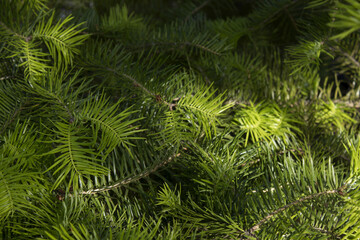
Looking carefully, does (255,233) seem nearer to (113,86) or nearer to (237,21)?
(113,86)

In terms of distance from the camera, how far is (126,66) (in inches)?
14.4

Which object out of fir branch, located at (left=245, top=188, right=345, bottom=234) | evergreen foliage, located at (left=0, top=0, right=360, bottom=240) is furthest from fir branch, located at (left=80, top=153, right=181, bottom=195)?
fir branch, located at (left=245, top=188, right=345, bottom=234)

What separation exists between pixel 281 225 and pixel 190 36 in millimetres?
249

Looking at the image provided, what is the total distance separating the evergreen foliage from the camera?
27 cm

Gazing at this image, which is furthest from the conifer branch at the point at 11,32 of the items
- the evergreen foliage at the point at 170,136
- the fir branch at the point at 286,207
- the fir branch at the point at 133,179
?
the fir branch at the point at 286,207

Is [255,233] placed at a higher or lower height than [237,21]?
lower

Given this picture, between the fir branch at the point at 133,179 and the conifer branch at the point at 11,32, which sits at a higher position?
the conifer branch at the point at 11,32

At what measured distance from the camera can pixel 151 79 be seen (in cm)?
36

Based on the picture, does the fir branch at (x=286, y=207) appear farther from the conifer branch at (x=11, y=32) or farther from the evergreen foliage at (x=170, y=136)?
the conifer branch at (x=11, y=32)

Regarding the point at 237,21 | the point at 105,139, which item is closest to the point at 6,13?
the point at 105,139

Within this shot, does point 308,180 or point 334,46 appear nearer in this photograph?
point 308,180

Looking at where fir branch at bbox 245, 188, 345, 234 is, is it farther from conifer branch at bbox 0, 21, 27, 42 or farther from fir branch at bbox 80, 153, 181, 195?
conifer branch at bbox 0, 21, 27, 42

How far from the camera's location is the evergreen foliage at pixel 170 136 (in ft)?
0.90

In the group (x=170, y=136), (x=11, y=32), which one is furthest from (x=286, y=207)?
(x=11, y=32)
